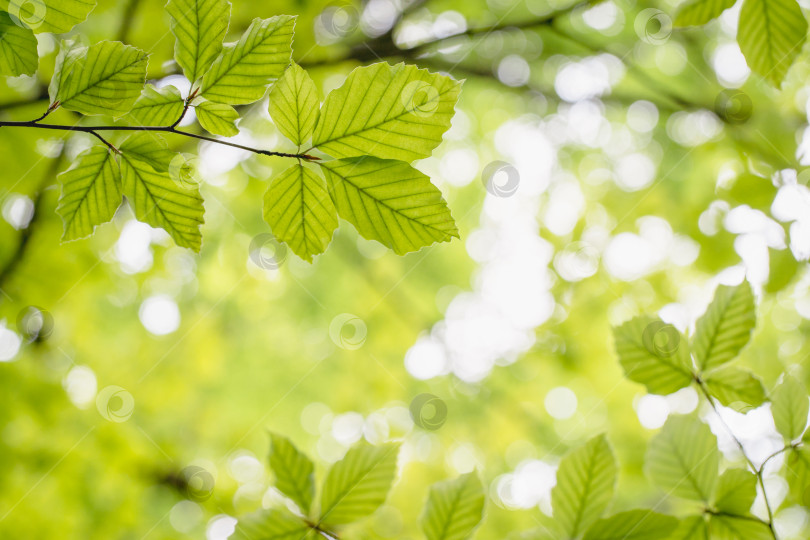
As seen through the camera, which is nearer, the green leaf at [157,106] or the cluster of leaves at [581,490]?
the green leaf at [157,106]

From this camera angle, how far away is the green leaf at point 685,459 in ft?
2.39

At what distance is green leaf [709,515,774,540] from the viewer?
0.70m

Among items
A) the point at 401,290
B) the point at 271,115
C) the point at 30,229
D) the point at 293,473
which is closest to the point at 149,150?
the point at 271,115

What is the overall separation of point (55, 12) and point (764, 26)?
0.85m

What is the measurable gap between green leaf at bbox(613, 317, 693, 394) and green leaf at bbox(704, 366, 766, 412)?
40mm

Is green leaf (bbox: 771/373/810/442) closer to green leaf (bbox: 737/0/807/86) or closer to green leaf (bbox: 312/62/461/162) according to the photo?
green leaf (bbox: 737/0/807/86)

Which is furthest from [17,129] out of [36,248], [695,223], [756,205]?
[695,223]

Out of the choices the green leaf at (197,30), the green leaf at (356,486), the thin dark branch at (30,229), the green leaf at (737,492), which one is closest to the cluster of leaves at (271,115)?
the green leaf at (197,30)

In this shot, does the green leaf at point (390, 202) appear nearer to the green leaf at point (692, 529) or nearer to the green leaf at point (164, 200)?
the green leaf at point (164, 200)

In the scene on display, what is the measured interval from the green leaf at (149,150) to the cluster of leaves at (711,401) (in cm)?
65

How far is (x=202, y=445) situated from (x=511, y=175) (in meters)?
2.53

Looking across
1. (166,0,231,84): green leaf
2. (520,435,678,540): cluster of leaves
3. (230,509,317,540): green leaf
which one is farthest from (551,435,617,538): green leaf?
(166,0,231,84): green leaf

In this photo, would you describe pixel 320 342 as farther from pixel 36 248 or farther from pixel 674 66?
pixel 674 66

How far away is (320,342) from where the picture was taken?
142 inches
